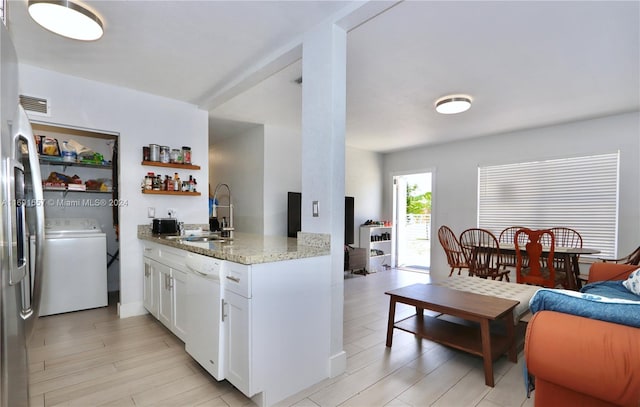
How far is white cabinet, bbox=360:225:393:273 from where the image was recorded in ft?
19.7

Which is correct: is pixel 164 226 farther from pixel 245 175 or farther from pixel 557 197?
pixel 557 197

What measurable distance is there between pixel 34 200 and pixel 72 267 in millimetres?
2597

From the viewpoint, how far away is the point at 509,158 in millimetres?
4898

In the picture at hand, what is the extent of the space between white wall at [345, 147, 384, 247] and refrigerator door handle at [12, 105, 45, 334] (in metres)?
5.05

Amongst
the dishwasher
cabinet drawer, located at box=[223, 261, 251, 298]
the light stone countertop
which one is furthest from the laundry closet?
cabinet drawer, located at box=[223, 261, 251, 298]

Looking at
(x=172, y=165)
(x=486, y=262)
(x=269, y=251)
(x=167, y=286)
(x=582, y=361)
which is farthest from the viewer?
(x=486, y=262)

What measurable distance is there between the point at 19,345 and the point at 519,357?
3.01 metres

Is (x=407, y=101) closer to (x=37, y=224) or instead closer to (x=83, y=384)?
(x=37, y=224)

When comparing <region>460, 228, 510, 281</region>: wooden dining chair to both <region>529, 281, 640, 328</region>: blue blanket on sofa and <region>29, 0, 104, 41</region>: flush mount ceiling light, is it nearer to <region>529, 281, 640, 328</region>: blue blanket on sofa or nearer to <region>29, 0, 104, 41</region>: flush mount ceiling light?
<region>529, 281, 640, 328</region>: blue blanket on sofa

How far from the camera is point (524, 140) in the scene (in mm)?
4750

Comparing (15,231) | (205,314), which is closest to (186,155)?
(205,314)

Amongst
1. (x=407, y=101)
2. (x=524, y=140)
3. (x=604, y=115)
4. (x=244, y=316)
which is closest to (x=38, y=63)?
(x=244, y=316)

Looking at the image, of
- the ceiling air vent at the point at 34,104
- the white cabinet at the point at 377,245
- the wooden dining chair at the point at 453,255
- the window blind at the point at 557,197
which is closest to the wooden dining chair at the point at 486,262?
the wooden dining chair at the point at 453,255

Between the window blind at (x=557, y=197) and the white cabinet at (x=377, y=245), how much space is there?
6.16ft
